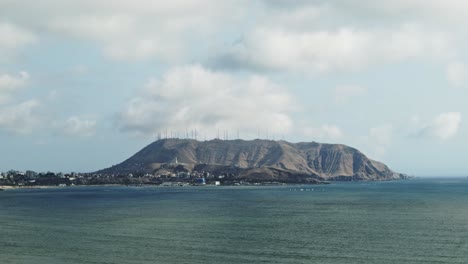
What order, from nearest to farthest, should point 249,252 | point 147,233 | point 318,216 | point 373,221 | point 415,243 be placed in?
point 249,252, point 415,243, point 147,233, point 373,221, point 318,216

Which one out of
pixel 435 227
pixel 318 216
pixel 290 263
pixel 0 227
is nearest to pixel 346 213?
pixel 318 216

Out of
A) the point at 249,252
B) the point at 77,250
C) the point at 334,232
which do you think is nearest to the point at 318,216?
the point at 334,232

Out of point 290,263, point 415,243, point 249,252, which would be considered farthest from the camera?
point 415,243

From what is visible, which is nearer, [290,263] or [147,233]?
[290,263]

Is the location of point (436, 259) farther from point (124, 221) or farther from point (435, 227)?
point (124, 221)

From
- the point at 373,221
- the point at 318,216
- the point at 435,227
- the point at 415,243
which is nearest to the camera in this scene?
the point at 415,243

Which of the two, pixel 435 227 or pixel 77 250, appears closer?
pixel 77 250

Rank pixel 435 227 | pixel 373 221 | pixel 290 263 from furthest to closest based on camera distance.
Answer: pixel 373 221
pixel 435 227
pixel 290 263

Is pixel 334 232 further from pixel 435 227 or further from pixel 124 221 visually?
pixel 124 221

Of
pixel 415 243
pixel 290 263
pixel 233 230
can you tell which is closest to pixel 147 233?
pixel 233 230
